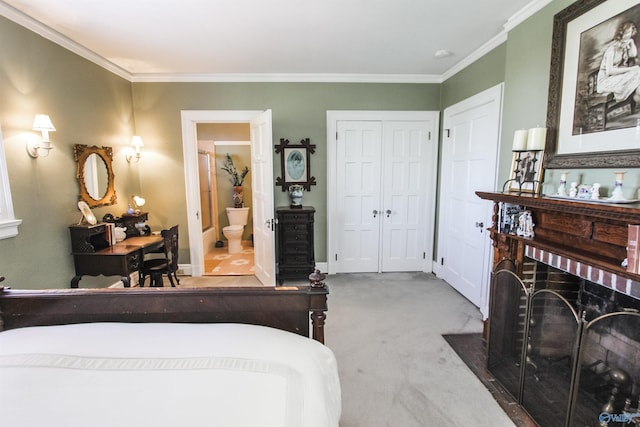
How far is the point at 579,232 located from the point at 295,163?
3.11 meters

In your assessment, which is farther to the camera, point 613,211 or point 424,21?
point 424,21

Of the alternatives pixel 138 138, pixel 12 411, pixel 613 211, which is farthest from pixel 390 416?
pixel 138 138

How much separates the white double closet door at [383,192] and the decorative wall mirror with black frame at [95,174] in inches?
102

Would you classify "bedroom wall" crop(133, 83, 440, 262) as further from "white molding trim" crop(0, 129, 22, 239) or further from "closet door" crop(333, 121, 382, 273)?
"white molding trim" crop(0, 129, 22, 239)

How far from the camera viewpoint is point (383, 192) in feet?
13.9

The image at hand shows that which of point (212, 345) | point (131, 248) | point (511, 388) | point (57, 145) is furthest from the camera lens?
point (131, 248)

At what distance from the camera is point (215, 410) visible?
3.03ft

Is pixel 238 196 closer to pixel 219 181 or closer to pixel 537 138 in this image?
pixel 219 181

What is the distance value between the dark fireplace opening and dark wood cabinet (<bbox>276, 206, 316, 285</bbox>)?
7.20 feet

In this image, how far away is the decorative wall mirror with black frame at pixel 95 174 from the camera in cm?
303

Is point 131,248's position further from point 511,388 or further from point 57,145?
point 511,388

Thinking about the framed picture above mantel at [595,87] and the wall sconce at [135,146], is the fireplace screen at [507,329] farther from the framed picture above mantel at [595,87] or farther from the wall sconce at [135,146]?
the wall sconce at [135,146]

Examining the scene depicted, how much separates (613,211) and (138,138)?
4491 millimetres

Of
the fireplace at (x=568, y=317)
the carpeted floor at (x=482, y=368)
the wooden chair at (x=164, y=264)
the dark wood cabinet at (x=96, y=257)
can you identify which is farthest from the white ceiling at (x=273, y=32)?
the carpeted floor at (x=482, y=368)
